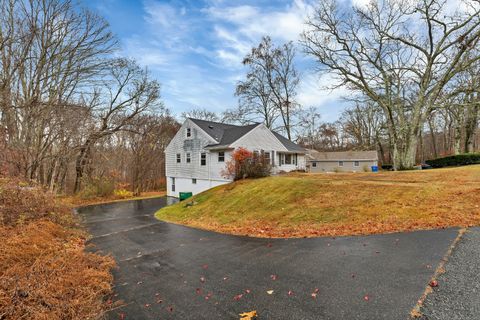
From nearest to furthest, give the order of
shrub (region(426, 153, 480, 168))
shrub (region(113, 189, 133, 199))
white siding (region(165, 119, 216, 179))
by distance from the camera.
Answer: shrub (region(426, 153, 480, 168)) → white siding (region(165, 119, 216, 179)) → shrub (region(113, 189, 133, 199))

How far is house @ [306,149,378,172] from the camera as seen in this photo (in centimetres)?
3797

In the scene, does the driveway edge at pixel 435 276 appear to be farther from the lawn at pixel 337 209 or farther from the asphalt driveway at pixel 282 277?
the lawn at pixel 337 209

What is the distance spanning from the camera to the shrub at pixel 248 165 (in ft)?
55.9

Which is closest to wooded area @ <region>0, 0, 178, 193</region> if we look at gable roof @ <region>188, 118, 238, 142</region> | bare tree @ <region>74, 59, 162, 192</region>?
bare tree @ <region>74, 59, 162, 192</region>

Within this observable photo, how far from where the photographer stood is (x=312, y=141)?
180 ft

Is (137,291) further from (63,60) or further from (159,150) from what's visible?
(159,150)

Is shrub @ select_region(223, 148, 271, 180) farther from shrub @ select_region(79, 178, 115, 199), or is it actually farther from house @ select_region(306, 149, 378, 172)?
house @ select_region(306, 149, 378, 172)

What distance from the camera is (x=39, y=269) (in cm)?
440

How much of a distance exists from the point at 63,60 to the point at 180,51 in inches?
290

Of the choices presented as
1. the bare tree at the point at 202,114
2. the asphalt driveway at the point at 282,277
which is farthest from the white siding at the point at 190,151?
the bare tree at the point at 202,114

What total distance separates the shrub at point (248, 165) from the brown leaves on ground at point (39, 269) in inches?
421

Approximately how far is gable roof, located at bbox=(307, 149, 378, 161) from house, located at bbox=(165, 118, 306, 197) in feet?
60.9

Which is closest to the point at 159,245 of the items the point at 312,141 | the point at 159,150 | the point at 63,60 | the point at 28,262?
the point at 28,262

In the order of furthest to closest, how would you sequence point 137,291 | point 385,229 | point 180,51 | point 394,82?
point 394,82 → point 180,51 → point 385,229 → point 137,291
